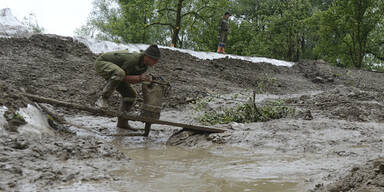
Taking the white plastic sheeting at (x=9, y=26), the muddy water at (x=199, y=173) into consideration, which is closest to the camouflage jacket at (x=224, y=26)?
the white plastic sheeting at (x=9, y=26)

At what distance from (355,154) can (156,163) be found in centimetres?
279

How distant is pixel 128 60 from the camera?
6.31m

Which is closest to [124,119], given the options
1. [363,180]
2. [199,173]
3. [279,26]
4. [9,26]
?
[199,173]

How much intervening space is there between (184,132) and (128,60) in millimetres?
1698

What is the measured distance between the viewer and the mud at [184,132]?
10.6 ft

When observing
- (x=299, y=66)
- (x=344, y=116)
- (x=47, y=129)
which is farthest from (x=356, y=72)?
(x=47, y=129)

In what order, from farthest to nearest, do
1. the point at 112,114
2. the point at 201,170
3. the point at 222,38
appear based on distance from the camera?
the point at 222,38, the point at 112,114, the point at 201,170

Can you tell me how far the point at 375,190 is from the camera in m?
2.54

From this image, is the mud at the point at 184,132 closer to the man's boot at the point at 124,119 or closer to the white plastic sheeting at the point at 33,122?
the white plastic sheeting at the point at 33,122

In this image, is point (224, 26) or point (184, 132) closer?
point (184, 132)

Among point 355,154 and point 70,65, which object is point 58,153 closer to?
point 355,154

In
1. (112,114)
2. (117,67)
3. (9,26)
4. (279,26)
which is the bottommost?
(112,114)

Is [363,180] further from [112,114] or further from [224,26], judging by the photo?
[224,26]

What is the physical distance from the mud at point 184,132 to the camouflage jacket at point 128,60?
1.32 meters
